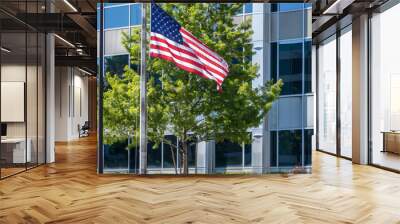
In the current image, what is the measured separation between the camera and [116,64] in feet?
23.2

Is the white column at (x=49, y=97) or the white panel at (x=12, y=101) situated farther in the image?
the white column at (x=49, y=97)

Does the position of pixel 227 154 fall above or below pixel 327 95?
below

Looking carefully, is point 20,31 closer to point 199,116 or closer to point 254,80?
point 199,116

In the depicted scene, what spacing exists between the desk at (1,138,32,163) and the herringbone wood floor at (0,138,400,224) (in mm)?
418

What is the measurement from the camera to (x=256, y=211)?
4.53 meters

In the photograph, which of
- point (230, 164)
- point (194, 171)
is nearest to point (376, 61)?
point (230, 164)

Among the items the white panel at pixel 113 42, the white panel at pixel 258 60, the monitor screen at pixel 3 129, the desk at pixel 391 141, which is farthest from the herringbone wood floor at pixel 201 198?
the white panel at pixel 113 42

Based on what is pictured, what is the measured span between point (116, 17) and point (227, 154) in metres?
3.22

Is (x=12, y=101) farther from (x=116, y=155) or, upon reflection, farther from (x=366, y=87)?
(x=366, y=87)

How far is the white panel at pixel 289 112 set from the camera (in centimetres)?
719

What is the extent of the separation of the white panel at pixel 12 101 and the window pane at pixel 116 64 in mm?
1743

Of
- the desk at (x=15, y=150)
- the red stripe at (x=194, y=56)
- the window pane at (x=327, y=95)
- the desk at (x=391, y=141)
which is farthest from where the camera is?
the window pane at (x=327, y=95)

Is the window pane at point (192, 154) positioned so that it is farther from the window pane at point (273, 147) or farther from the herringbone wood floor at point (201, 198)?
the window pane at point (273, 147)

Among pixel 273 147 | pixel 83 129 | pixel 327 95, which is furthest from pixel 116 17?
pixel 83 129
